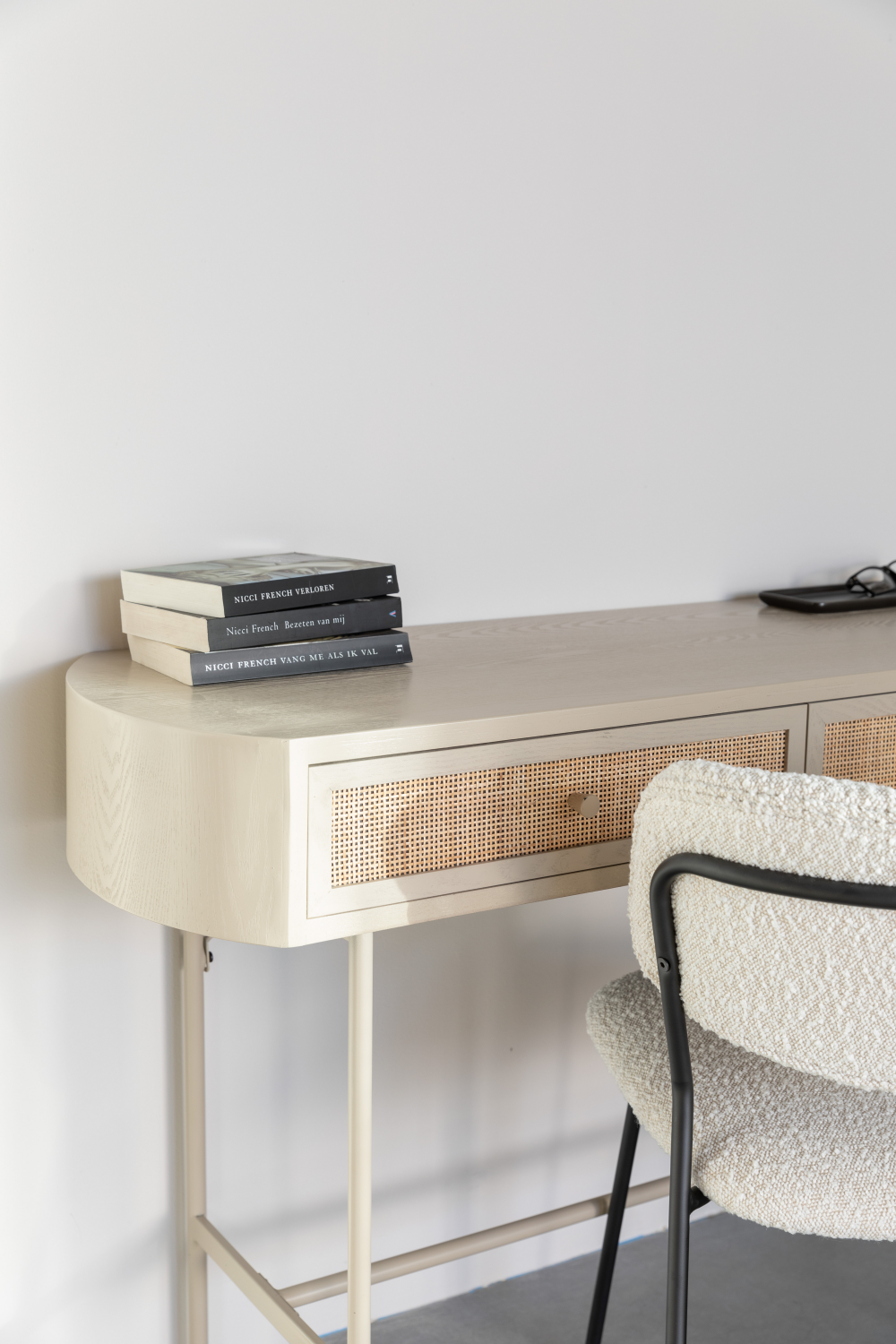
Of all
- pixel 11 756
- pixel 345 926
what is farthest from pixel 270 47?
pixel 345 926

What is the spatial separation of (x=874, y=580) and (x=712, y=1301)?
1.04m

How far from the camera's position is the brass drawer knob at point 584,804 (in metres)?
1.10

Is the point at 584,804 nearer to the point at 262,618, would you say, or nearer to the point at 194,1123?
the point at 262,618

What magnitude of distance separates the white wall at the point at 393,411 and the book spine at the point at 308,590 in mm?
235

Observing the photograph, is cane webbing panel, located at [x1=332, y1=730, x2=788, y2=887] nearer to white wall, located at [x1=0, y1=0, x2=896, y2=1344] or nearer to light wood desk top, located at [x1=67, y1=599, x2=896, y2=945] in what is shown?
light wood desk top, located at [x1=67, y1=599, x2=896, y2=945]

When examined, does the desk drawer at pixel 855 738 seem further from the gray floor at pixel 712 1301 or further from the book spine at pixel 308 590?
the gray floor at pixel 712 1301

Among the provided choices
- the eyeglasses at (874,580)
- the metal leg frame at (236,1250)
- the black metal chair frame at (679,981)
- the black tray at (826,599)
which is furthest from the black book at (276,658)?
the eyeglasses at (874,580)

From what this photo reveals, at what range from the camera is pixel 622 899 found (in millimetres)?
1715

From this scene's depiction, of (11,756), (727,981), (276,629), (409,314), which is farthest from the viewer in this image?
(409,314)

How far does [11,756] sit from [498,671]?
50 centimetres

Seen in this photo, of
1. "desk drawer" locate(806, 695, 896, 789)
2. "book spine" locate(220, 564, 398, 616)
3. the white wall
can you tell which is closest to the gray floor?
the white wall

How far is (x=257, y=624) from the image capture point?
3.70 feet

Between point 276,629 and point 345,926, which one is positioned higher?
point 276,629

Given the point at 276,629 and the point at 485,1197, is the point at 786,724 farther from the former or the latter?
the point at 485,1197
